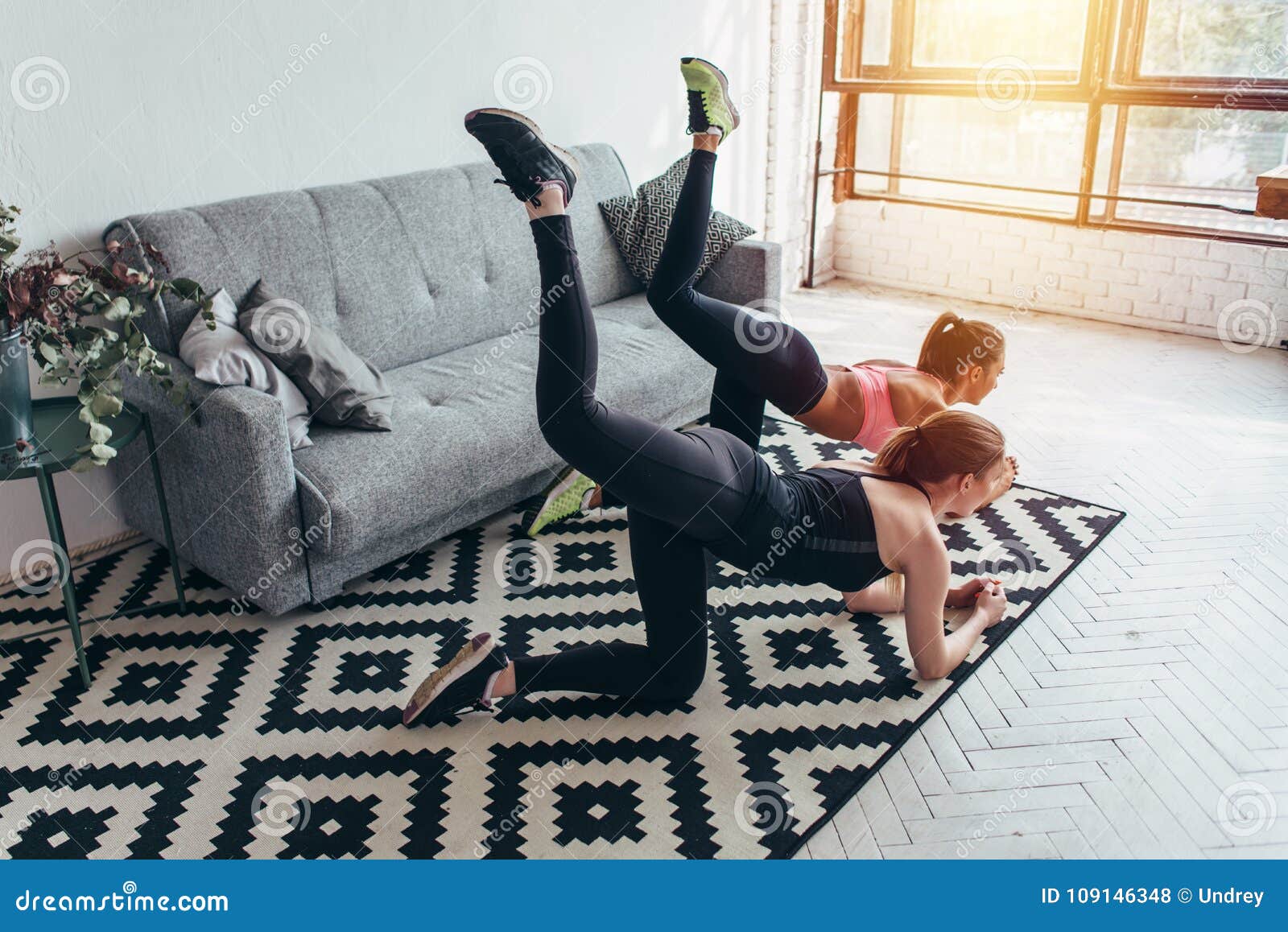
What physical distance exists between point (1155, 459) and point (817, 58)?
2.80m

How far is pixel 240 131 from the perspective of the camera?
307 cm

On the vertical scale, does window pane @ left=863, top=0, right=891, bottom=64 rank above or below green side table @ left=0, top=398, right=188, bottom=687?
above

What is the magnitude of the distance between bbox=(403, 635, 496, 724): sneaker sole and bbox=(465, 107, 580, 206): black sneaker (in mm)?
926

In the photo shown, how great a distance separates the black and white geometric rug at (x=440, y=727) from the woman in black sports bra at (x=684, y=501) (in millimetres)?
119

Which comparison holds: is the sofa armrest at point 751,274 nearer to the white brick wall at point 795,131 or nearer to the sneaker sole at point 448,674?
the white brick wall at point 795,131

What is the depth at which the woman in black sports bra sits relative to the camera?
6.53 feet

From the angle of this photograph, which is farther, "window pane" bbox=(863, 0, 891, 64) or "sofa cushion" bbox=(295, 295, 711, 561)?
"window pane" bbox=(863, 0, 891, 64)

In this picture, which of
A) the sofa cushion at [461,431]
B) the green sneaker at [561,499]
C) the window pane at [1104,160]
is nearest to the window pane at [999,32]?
the window pane at [1104,160]

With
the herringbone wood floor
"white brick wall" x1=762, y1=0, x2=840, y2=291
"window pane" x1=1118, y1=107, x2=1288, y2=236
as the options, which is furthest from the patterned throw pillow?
"window pane" x1=1118, y1=107, x2=1288, y2=236

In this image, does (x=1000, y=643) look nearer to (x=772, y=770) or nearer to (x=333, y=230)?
(x=772, y=770)

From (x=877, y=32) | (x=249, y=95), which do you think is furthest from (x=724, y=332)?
(x=877, y=32)

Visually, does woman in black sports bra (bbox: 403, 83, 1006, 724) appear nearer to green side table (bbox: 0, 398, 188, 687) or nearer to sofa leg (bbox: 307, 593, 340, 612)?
sofa leg (bbox: 307, 593, 340, 612)

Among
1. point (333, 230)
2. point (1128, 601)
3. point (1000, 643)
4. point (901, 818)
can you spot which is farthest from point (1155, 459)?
point (333, 230)

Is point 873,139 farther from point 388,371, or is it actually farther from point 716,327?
point 716,327
